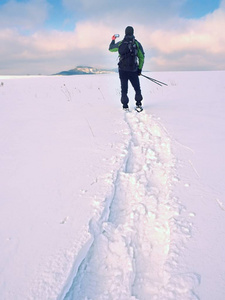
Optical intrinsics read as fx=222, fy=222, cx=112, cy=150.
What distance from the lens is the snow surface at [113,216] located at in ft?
4.33

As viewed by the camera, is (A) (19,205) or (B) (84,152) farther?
(B) (84,152)

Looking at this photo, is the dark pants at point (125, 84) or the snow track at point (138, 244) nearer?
Result: the snow track at point (138, 244)

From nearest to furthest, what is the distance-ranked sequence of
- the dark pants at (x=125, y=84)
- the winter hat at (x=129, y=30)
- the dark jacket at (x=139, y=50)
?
the winter hat at (x=129, y=30)
the dark jacket at (x=139, y=50)
the dark pants at (x=125, y=84)

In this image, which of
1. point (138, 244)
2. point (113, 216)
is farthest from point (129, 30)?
point (138, 244)

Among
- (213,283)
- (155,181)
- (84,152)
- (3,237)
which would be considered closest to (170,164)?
(155,181)

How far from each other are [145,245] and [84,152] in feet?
5.40

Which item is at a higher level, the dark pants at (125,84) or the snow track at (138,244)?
the dark pants at (125,84)

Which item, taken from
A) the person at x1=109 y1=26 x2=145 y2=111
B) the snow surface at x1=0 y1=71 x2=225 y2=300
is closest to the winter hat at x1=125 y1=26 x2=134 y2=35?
the person at x1=109 y1=26 x2=145 y2=111

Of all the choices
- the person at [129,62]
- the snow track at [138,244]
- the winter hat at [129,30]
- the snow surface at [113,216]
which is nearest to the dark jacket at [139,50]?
the person at [129,62]

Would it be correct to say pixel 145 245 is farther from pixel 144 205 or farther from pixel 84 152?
A: pixel 84 152

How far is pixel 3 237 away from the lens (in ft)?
5.35

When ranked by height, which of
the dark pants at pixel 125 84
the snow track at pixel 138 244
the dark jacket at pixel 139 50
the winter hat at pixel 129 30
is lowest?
the snow track at pixel 138 244

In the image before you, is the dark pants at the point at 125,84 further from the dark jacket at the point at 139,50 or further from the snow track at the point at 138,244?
the snow track at the point at 138,244

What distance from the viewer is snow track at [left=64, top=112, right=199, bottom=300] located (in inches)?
51.3
